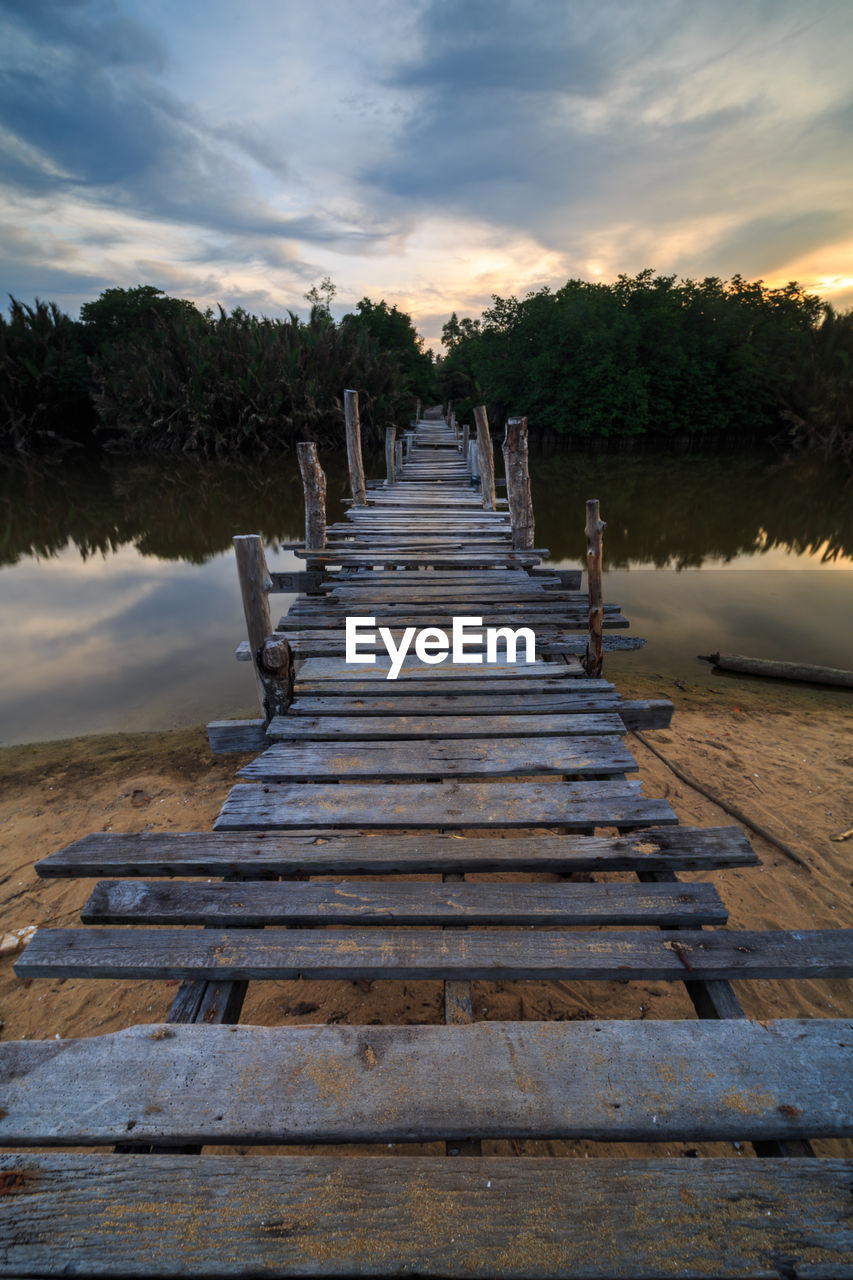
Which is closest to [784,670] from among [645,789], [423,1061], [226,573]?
[645,789]

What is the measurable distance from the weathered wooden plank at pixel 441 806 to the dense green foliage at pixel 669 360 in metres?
32.6

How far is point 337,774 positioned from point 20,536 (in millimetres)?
16973

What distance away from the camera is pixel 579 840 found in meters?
2.57

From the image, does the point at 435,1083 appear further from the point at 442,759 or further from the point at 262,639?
the point at 262,639

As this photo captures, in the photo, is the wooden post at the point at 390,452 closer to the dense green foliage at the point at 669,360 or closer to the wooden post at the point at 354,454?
the wooden post at the point at 354,454

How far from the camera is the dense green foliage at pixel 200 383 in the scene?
2698cm

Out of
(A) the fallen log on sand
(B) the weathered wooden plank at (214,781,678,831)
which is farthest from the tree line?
(B) the weathered wooden plank at (214,781,678,831)

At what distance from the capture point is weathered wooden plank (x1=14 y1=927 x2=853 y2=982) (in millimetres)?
1951

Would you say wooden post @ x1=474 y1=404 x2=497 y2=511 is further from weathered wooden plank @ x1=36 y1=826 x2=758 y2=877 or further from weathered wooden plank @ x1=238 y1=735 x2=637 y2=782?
weathered wooden plank @ x1=36 y1=826 x2=758 y2=877

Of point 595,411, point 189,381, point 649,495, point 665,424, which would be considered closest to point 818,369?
point 665,424

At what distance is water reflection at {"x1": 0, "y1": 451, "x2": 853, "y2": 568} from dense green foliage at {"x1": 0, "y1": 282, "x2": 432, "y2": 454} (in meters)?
2.29

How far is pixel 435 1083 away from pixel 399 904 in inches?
26.3

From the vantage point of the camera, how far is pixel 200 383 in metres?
27.1

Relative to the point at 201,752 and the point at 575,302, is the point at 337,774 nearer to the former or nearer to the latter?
the point at 201,752
